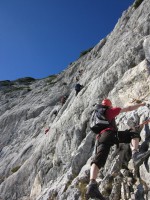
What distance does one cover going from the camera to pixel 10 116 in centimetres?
4312

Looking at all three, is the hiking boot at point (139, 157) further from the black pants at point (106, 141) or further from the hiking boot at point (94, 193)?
the hiking boot at point (94, 193)

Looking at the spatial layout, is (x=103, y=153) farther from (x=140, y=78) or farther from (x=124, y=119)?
(x=140, y=78)

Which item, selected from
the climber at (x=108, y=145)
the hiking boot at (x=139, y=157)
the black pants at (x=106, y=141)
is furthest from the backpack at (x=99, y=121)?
the hiking boot at (x=139, y=157)

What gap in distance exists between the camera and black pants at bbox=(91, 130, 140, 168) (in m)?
9.31

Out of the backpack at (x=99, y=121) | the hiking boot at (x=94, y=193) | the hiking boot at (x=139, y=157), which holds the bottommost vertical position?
the hiking boot at (x=94, y=193)

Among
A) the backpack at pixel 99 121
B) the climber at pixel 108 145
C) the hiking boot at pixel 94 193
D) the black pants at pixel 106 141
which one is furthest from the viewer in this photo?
the backpack at pixel 99 121

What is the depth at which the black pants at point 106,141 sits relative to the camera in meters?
9.31

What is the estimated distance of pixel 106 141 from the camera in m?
9.67

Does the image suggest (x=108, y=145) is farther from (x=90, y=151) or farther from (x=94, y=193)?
(x=90, y=151)

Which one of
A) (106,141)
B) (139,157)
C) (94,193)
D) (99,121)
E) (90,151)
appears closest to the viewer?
(94,193)

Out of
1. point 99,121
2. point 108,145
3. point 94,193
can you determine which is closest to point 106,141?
point 108,145

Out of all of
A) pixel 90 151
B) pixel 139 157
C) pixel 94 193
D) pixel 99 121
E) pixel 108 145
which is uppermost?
pixel 90 151

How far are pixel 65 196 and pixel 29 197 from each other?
824 centimetres

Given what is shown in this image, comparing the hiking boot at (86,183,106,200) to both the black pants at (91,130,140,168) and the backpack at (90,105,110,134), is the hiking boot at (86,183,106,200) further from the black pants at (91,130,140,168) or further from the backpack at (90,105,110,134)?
the backpack at (90,105,110,134)
